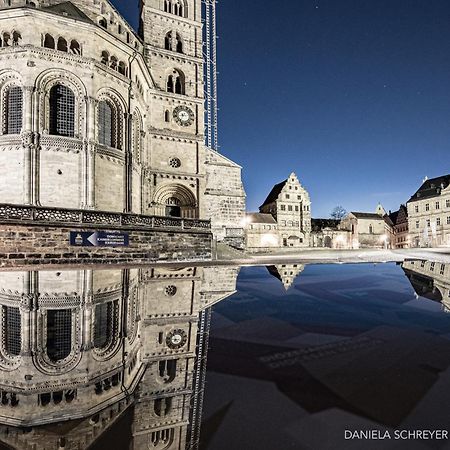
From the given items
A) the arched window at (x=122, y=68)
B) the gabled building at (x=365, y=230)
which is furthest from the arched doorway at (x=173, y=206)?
the gabled building at (x=365, y=230)

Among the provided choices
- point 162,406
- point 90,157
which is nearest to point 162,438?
point 162,406

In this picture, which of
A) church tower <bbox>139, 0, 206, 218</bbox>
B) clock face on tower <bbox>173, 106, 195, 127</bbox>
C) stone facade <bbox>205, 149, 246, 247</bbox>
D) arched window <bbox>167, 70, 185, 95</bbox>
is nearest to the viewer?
church tower <bbox>139, 0, 206, 218</bbox>

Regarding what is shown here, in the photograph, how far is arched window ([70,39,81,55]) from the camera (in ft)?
61.8

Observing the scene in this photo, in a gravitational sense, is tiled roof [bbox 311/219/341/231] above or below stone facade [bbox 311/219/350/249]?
above

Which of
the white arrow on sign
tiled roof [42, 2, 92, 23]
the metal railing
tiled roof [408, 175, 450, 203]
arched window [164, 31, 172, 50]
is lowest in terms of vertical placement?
the white arrow on sign

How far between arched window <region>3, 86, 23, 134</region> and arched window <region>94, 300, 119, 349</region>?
18572 mm

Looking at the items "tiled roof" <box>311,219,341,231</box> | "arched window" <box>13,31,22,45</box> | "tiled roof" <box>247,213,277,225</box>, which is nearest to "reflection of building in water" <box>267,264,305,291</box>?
"arched window" <box>13,31,22,45</box>

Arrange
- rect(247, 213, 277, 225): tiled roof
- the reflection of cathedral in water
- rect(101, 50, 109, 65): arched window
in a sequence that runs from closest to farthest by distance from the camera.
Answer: the reflection of cathedral in water → rect(101, 50, 109, 65): arched window → rect(247, 213, 277, 225): tiled roof

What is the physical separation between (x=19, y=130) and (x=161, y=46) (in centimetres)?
1533

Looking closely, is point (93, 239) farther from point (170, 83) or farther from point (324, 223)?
point (324, 223)

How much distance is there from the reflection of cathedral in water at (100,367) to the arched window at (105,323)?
0.02 metres

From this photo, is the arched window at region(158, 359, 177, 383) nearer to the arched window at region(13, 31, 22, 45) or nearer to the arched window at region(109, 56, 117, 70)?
the arched window at region(109, 56, 117, 70)

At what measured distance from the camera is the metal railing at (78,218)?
42.2ft

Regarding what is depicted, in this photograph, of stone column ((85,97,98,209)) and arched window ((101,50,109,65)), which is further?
arched window ((101,50,109,65))
